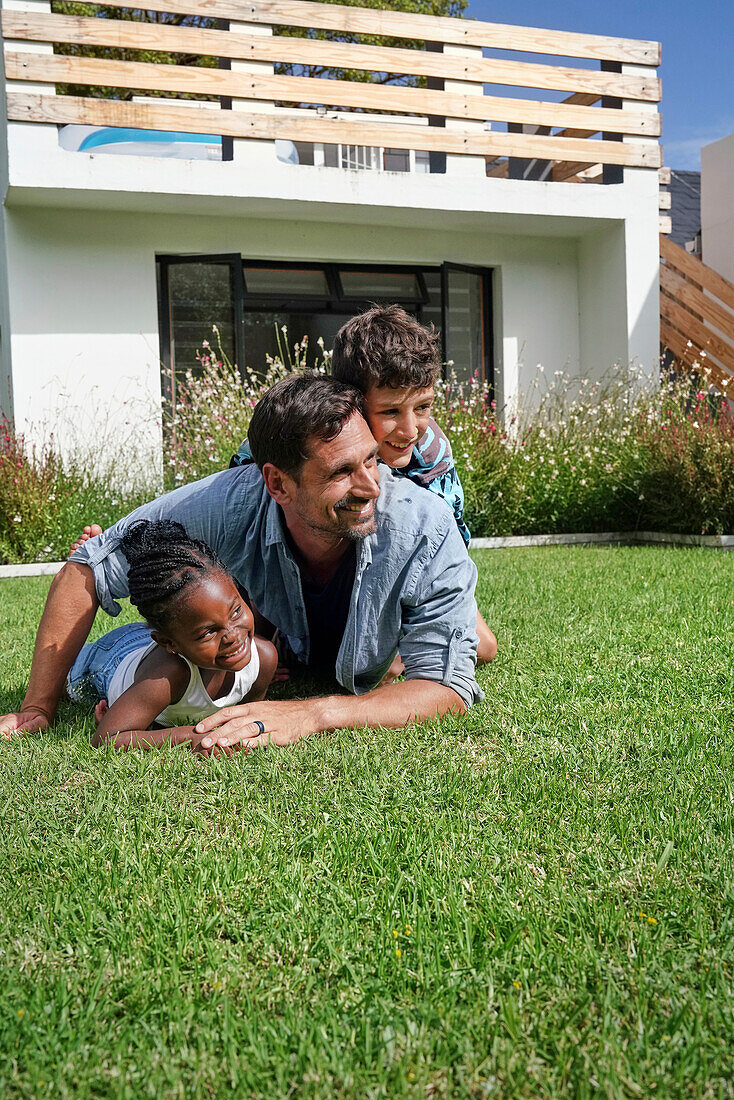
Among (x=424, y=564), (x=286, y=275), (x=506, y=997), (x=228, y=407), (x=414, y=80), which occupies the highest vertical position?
(x=414, y=80)

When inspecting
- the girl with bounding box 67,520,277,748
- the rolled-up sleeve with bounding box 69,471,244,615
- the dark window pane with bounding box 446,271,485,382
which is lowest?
the girl with bounding box 67,520,277,748

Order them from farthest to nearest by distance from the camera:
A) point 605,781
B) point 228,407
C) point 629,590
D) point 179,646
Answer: point 228,407 → point 629,590 → point 179,646 → point 605,781

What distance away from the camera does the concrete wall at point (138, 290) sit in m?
10.4

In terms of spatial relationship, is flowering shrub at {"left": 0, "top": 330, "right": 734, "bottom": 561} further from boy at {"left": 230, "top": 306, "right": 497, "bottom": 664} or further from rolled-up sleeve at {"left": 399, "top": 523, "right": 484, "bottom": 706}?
rolled-up sleeve at {"left": 399, "top": 523, "right": 484, "bottom": 706}

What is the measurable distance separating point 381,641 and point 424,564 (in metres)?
0.33

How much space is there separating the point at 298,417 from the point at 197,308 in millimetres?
8940

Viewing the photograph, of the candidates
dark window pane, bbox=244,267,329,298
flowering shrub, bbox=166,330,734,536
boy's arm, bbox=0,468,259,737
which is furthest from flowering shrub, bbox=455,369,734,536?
boy's arm, bbox=0,468,259,737

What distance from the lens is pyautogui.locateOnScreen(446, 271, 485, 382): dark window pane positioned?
40.0ft

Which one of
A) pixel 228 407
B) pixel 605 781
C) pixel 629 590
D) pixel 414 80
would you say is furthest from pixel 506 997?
pixel 414 80

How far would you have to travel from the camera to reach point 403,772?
269 centimetres

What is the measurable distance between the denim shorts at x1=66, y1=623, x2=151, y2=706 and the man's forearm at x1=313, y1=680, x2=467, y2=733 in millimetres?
908

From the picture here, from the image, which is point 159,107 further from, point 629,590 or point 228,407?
point 629,590

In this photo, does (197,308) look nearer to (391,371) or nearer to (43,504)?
(43,504)

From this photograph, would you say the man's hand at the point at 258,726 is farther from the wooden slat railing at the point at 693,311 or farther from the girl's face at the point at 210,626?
the wooden slat railing at the point at 693,311
